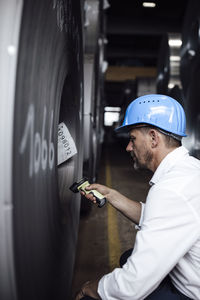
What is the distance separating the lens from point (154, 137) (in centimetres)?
107

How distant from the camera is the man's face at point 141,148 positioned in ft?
3.57

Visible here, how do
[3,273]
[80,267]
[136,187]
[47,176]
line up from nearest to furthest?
[3,273] < [47,176] < [80,267] < [136,187]

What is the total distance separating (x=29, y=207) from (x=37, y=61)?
30 cm

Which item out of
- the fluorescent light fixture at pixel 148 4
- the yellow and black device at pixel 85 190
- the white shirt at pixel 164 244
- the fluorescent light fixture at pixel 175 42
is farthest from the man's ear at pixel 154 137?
the fluorescent light fixture at pixel 148 4

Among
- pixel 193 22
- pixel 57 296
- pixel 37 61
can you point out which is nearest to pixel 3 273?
pixel 37 61

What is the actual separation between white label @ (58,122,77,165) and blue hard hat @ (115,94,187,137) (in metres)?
0.31

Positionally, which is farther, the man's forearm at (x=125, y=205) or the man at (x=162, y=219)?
the man's forearm at (x=125, y=205)

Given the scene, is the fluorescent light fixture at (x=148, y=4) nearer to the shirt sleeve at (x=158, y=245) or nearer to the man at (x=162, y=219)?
the man at (x=162, y=219)

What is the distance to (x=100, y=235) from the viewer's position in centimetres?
223

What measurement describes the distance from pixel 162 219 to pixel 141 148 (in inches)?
12.9

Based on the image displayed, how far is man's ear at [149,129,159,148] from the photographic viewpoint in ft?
3.47

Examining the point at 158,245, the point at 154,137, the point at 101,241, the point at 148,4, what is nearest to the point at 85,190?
the point at 154,137

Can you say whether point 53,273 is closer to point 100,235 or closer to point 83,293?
point 83,293

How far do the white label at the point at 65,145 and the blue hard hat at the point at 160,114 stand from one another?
31cm
